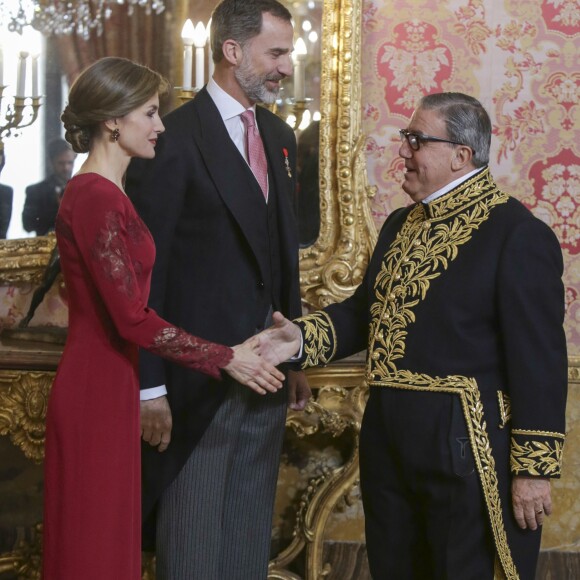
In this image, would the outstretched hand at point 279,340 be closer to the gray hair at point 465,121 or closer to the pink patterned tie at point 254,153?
the pink patterned tie at point 254,153

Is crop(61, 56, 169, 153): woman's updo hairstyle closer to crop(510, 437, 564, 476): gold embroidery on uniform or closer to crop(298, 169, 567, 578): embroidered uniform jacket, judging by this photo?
crop(298, 169, 567, 578): embroidered uniform jacket

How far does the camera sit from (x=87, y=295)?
2002mm

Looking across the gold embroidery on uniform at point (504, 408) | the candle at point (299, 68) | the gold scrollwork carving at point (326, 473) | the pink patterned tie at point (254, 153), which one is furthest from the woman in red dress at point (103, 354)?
the candle at point (299, 68)

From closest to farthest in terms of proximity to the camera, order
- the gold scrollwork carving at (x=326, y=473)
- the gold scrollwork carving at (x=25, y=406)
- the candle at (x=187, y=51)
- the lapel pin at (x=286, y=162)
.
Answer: the lapel pin at (x=286, y=162) < the gold scrollwork carving at (x=25, y=406) < the gold scrollwork carving at (x=326, y=473) < the candle at (x=187, y=51)

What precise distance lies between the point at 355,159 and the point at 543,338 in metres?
1.44

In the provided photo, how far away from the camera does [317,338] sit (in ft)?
7.52

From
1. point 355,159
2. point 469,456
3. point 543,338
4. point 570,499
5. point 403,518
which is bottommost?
point 570,499

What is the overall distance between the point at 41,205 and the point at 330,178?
980mm

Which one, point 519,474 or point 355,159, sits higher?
point 355,159

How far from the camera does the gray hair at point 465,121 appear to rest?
6.91ft

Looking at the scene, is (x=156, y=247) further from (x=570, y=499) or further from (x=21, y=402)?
(x=570, y=499)

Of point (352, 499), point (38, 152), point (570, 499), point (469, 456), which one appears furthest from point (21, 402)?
point (570, 499)

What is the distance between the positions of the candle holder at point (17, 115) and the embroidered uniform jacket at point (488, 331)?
161 cm

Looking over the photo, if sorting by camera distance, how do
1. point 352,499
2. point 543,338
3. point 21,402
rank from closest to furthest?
point 543,338 < point 21,402 < point 352,499
